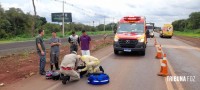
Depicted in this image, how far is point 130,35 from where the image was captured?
1895cm

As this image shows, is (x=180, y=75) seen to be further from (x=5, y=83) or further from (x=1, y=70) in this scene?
(x=1, y=70)

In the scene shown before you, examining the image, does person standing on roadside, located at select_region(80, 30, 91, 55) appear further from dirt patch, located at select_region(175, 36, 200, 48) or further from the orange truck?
dirt patch, located at select_region(175, 36, 200, 48)

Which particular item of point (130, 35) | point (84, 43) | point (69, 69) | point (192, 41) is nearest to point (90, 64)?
point (69, 69)

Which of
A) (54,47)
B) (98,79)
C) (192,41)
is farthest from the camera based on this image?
(192,41)

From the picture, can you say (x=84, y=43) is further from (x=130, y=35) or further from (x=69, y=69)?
(x=130, y=35)

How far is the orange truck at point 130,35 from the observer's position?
18562 mm

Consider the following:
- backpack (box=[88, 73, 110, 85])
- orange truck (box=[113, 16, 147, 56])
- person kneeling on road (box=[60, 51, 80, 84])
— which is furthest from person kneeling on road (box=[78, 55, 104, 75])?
orange truck (box=[113, 16, 147, 56])

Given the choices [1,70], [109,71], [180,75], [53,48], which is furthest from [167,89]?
[1,70]

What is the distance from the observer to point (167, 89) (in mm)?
8930

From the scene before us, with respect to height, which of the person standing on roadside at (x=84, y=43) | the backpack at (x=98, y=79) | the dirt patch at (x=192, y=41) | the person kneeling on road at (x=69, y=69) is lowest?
the dirt patch at (x=192, y=41)

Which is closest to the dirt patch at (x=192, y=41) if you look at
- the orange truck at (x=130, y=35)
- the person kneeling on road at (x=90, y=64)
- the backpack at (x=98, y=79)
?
the orange truck at (x=130, y=35)

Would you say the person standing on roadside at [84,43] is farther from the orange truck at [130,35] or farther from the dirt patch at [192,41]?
the dirt patch at [192,41]

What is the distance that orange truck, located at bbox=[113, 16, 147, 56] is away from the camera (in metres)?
18.6

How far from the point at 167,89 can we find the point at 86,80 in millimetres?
2904
